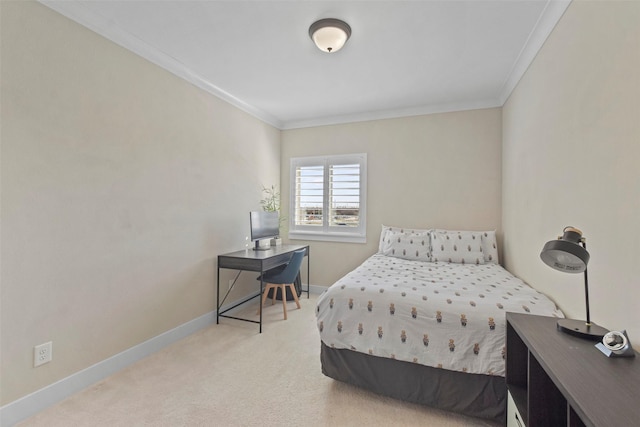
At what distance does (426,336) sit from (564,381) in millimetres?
885

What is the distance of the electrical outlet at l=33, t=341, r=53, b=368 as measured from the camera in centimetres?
179

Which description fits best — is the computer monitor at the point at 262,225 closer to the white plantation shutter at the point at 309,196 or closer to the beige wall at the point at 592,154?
the white plantation shutter at the point at 309,196

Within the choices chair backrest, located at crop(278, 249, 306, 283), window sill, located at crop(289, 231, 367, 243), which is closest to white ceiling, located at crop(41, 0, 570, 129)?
window sill, located at crop(289, 231, 367, 243)

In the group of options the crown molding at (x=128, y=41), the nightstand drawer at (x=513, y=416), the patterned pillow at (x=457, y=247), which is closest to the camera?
the nightstand drawer at (x=513, y=416)

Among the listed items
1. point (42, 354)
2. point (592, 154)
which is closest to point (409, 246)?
point (592, 154)

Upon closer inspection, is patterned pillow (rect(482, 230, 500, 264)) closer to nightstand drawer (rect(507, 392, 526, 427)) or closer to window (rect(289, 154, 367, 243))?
window (rect(289, 154, 367, 243))

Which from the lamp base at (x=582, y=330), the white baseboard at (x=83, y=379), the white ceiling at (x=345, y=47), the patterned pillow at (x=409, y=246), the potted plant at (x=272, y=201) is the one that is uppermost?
the white ceiling at (x=345, y=47)

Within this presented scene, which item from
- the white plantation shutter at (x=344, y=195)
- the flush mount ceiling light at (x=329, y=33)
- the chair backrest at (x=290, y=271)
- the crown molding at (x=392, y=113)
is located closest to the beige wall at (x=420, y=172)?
the crown molding at (x=392, y=113)

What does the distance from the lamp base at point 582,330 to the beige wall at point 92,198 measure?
9.46 ft

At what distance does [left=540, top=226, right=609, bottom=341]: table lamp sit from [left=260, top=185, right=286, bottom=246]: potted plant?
10.2 ft

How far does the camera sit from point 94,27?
2064 millimetres

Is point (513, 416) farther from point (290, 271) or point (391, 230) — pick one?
point (391, 230)

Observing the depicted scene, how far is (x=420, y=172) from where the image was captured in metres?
3.74

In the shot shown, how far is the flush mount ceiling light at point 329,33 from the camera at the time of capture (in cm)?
203
